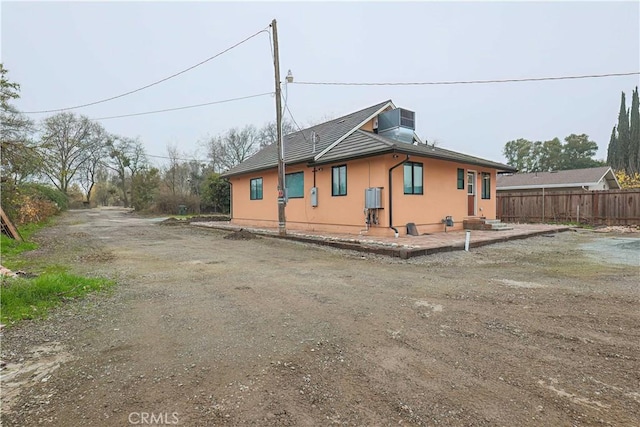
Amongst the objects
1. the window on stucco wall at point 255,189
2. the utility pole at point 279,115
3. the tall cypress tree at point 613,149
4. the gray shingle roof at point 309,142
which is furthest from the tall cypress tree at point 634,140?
the utility pole at point 279,115

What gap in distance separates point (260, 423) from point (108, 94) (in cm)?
1918

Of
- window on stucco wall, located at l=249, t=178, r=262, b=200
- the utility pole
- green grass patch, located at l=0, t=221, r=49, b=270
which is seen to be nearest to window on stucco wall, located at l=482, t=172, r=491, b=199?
the utility pole

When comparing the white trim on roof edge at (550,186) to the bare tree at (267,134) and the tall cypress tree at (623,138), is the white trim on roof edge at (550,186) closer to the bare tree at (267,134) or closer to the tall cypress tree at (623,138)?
the tall cypress tree at (623,138)

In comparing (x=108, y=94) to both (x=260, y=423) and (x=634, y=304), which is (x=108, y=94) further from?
(x=634, y=304)

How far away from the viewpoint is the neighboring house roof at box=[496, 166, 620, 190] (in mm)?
25052

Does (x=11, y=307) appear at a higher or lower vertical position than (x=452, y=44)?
lower

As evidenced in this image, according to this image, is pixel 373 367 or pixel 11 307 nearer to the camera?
pixel 373 367

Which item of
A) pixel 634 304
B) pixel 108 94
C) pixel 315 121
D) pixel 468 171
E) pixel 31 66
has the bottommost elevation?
pixel 634 304

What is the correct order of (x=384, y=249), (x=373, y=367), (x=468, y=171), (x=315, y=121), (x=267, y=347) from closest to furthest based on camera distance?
(x=373, y=367) → (x=267, y=347) → (x=384, y=249) → (x=468, y=171) → (x=315, y=121)

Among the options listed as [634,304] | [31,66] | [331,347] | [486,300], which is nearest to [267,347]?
[331,347]

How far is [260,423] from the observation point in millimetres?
1990

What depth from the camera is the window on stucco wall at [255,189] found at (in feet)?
57.6

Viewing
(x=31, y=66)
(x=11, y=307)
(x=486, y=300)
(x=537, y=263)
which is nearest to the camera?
(x=11, y=307)

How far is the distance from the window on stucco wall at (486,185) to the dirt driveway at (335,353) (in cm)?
981
